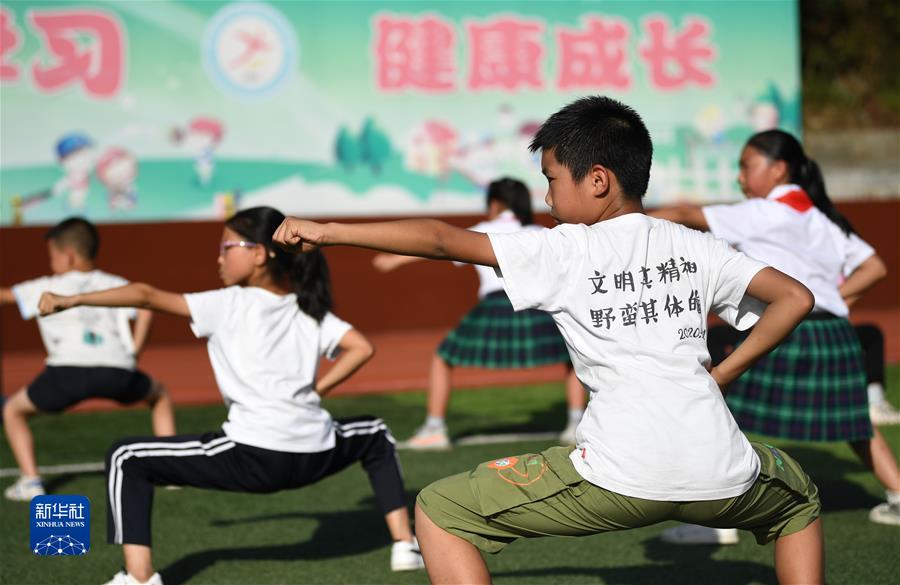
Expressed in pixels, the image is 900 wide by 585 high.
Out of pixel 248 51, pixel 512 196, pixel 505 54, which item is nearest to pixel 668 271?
pixel 512 196

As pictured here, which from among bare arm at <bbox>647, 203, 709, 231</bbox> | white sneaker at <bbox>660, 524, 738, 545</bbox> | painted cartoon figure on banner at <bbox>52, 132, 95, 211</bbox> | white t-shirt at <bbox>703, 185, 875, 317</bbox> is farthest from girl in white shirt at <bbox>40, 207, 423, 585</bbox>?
painted cartoon figure on banner at <bbox>52, 132, 95, 211</bbox>

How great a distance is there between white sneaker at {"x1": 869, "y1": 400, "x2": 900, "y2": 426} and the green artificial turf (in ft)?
1.73

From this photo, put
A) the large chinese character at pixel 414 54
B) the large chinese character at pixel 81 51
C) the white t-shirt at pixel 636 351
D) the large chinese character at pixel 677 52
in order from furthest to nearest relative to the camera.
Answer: the large chinese character at pixel 677 52
the large chinese character at pixel 414 54
the large chinese character at pixel 81 51
the white t-shirt at pixel 636 351

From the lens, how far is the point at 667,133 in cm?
1336

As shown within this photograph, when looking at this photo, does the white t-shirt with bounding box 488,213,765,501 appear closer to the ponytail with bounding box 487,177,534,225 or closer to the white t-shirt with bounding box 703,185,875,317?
the white t-shirt with bounding box 703,185,875,317

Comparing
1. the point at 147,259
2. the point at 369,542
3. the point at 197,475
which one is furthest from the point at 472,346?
the point at 147,259

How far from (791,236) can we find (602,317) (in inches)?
88.4

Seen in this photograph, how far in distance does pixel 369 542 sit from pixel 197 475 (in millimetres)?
1051

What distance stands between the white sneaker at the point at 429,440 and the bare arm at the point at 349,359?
2.46 metres

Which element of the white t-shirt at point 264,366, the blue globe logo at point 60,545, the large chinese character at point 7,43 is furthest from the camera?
the large chinese character at point 7,43

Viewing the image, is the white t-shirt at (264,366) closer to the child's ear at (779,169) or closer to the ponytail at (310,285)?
the ponytail at (310,285)

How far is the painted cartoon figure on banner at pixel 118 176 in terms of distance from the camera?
11.6m

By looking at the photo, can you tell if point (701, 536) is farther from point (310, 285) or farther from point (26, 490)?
point (26, 490)

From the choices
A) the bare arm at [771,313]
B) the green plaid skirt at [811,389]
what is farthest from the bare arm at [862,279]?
the bare arm at [771,313]
